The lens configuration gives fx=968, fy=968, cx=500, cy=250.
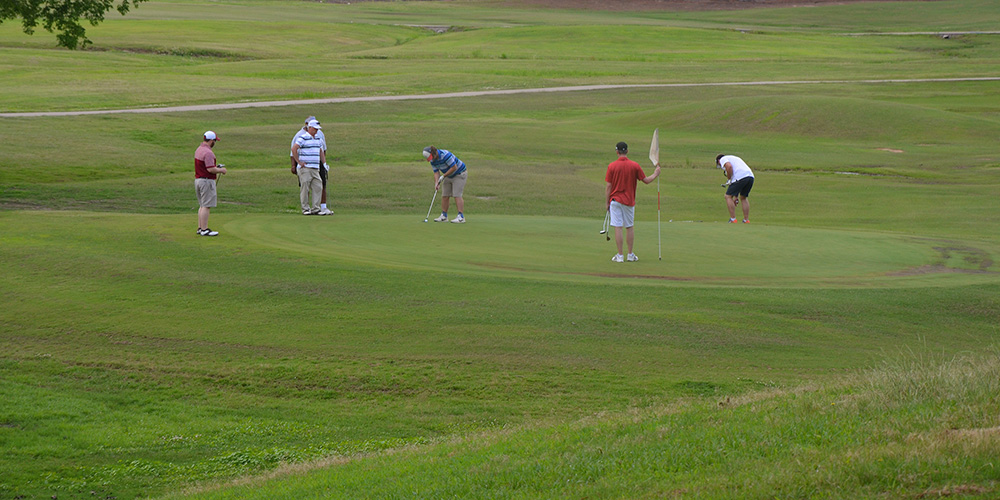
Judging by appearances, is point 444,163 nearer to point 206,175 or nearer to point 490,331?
point 206,175

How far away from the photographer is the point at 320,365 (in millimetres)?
11117

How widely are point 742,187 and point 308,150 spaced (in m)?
10.5

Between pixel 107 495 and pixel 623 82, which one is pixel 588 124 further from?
pixel 107 495

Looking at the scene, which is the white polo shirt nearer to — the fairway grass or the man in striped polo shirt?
the fairway grass

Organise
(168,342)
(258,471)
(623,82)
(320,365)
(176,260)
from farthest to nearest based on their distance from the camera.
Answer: (623,82), (176,260), (168,342), (320,365), (258,471)

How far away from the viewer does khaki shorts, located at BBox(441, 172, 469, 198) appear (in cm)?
2106

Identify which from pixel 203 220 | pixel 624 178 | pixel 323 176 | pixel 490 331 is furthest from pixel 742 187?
pixel 490 331

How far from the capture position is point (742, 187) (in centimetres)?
2381

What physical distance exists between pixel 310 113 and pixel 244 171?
54.8 ft

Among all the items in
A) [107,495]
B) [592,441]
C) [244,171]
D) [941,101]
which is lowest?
[107,495]

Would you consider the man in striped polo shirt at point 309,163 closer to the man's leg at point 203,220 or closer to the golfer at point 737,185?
the man's leg at point 203,220

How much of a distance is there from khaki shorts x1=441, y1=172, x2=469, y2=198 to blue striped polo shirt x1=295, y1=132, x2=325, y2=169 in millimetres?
3086

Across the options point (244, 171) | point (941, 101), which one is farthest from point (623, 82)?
point (244, 171)

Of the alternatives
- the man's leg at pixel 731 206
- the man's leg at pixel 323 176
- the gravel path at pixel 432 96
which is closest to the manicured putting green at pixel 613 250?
the man's leg at pixel 323 176
